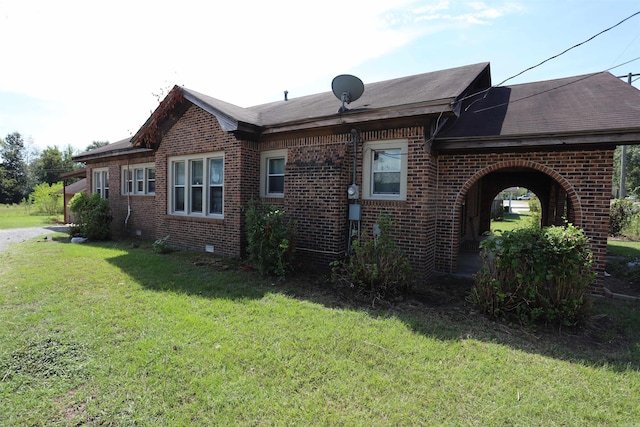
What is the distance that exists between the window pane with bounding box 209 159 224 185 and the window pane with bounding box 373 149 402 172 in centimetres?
432

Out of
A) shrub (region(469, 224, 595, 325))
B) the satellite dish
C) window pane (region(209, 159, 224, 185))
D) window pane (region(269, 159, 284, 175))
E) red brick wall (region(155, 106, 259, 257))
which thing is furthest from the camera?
window pane (region(209, 159, 224, 185))

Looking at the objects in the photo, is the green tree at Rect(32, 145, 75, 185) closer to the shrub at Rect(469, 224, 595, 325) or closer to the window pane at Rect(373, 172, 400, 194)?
the window pane at Rect(373, 172, 400, 194)

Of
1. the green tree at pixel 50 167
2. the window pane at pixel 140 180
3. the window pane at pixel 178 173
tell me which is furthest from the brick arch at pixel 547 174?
the green tree at pixel 50 167

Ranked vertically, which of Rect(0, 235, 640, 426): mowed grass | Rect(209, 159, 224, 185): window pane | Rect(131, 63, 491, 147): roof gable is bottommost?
Rect(0, 235, 640, 426): mowed grass

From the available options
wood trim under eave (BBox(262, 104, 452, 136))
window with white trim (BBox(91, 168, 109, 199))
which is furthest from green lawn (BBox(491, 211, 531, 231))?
window with white trim (BBox(91, 168, 109, 199))

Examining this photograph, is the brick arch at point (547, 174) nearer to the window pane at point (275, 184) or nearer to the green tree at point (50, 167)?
the window pane at point (275, 184)

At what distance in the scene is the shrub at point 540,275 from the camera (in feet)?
14.3

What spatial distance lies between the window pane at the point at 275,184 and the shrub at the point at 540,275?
534 centimetres

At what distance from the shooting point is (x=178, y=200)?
400 inches

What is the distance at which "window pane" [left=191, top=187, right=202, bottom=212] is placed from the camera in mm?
9617

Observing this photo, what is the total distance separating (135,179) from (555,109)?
13.2m

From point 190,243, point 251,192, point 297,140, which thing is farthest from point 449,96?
point 190,243

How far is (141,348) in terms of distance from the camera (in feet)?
12.1

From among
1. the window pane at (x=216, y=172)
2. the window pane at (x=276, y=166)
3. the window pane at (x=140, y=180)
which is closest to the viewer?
the window pane at (x=276, y=166)
